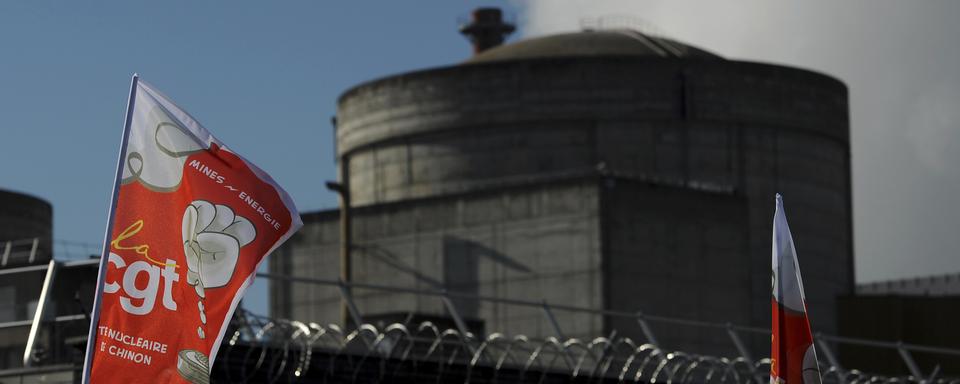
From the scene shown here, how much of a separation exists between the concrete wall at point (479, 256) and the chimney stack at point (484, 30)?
65.8 feet

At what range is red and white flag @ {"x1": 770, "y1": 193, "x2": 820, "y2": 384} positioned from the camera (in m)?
18.2

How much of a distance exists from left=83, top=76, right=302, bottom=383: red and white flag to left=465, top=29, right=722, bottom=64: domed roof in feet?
181

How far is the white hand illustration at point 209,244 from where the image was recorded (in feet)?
50.7

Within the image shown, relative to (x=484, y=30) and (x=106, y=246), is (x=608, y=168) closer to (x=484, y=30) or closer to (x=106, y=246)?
(x=484, y=30)

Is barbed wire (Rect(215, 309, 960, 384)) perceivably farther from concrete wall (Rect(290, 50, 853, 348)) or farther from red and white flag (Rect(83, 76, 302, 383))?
concrete wall (Rect(290, 50, 853, 348))

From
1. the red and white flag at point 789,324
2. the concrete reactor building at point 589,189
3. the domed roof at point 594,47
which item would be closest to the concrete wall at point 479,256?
the concrete reactor building at point 589,189

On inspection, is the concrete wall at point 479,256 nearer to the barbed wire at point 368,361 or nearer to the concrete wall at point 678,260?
the concrete wall at point 678,260

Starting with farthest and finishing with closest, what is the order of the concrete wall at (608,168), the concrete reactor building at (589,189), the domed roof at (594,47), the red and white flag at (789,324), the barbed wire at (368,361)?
the domed roof at (594,47) < the concrete wall at (608,168) < the concrete reactor building at (589,189) < the barbed wire at (368,361) < the red and white flag at (789,324)

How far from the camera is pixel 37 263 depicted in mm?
44031

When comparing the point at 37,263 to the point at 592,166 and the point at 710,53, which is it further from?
the point at 710,53

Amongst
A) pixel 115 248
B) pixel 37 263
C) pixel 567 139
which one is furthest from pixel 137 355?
pixel 567 139

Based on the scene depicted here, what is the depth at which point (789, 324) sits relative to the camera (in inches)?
720

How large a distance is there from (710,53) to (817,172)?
5901 millimetres

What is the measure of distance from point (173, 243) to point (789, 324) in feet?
18.4
